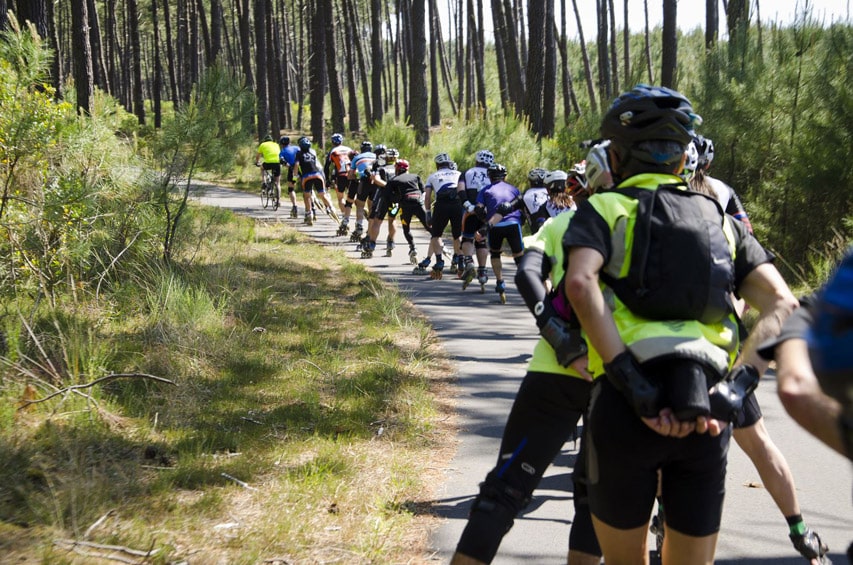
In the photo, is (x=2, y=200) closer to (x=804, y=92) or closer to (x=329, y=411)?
(x=329, y=411)

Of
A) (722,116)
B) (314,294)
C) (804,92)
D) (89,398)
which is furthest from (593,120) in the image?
(89,398)

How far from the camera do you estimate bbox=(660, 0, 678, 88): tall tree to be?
19808 mm

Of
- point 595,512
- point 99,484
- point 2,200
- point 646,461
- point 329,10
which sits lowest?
point 99,484

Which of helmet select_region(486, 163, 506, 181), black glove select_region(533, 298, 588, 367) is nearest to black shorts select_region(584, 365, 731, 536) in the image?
black glove select_region(533, 298, 588, 367)

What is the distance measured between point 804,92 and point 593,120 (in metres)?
10.3

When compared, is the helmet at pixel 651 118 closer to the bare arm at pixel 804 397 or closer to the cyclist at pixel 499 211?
the bare arm at pixel 804 397

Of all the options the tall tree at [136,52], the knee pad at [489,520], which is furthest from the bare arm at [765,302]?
the tall tree at [136,52]

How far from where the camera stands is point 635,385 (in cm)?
240

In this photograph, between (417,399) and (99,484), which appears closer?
(99,484)

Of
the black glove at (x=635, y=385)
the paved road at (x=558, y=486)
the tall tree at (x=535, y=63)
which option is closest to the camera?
the black glove at (x=635, y=385)

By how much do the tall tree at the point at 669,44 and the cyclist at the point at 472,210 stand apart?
815 cm


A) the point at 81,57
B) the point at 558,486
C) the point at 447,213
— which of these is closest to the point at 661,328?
the point at 558,486

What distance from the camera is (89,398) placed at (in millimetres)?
5629

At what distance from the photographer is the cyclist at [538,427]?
3.20m
